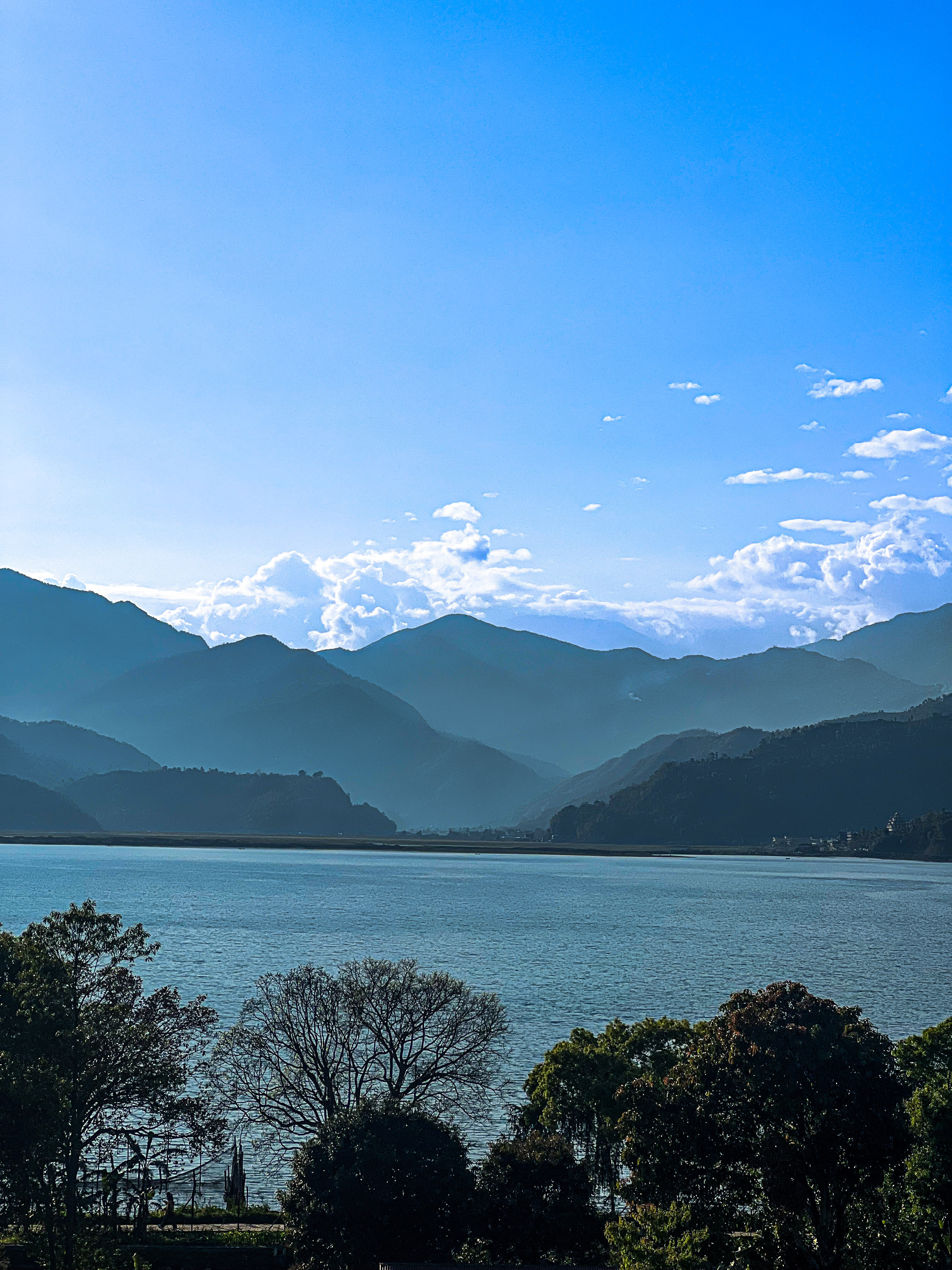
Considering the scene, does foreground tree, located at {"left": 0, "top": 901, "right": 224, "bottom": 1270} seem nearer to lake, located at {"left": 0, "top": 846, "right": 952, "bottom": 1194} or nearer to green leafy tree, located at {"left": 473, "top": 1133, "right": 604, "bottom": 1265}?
green leafy tree, located at {"left": 473, "top": 1133, "right": 604, "bottom": 1265}

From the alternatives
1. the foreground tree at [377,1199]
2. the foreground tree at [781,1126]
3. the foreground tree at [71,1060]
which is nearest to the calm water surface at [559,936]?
the foreground tree at [71,1060]

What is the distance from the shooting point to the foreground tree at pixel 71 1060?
75.3 feet

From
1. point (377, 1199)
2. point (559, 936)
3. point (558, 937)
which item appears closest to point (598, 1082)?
point (377, 1199)

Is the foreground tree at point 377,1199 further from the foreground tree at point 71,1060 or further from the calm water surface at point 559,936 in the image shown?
the calm water surface at point 559,936

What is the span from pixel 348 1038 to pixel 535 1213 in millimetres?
11934

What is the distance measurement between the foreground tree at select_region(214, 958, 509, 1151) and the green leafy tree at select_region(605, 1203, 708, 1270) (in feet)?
41.0

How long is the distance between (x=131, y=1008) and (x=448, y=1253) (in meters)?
11.2

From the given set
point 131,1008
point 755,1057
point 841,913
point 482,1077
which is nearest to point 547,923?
point 841,913

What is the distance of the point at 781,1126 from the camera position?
21297 millimetres

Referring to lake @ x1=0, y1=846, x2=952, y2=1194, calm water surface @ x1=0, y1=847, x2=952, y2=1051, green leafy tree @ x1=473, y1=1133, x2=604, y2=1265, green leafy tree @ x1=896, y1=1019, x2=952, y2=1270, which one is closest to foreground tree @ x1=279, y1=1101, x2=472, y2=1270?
green leafy tree @ x1=473, y1=1133, x2=604, y2=1265

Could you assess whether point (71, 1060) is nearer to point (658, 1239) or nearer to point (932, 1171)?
point (658, 1239)

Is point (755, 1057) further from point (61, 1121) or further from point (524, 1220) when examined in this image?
point (61, 1121)

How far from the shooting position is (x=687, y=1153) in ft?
71.6

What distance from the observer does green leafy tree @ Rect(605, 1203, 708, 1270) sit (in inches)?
761
